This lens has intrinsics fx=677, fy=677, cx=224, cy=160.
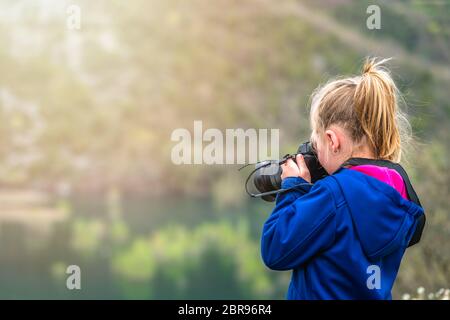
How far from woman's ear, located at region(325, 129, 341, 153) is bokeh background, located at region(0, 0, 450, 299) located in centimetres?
590

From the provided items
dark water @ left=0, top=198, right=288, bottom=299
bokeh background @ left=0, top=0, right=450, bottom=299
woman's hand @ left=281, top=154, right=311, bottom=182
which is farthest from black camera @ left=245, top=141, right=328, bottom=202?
bokeh background @ left=0, top=0, right=450, bottom=299

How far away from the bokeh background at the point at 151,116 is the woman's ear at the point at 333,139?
5904mm

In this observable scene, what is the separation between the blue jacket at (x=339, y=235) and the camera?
1050 millimetres

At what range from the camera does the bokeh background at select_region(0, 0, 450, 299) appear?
281 inches

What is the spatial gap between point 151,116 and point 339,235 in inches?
265

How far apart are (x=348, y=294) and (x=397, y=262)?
109 millimetres

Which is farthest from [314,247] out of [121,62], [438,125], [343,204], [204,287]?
[121,62]

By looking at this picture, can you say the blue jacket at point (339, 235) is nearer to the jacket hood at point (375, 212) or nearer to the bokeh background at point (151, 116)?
the jacket hood at point (375, 212)

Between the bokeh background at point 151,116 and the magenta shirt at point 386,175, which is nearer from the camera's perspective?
the magenta shirt at point 386,175

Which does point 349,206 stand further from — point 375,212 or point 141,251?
point 141,251

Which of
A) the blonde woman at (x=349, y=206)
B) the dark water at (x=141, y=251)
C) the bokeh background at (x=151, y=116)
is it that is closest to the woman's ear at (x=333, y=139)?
the blonde woman at (x=349, y=206)

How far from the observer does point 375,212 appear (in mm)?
1065

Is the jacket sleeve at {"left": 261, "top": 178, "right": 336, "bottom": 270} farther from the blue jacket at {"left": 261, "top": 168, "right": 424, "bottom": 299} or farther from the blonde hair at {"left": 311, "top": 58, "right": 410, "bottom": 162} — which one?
the blonde hair at {"left": 311, "top": 58, "right": 410, "bottom": 162}

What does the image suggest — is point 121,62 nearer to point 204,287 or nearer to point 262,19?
point 262,19
